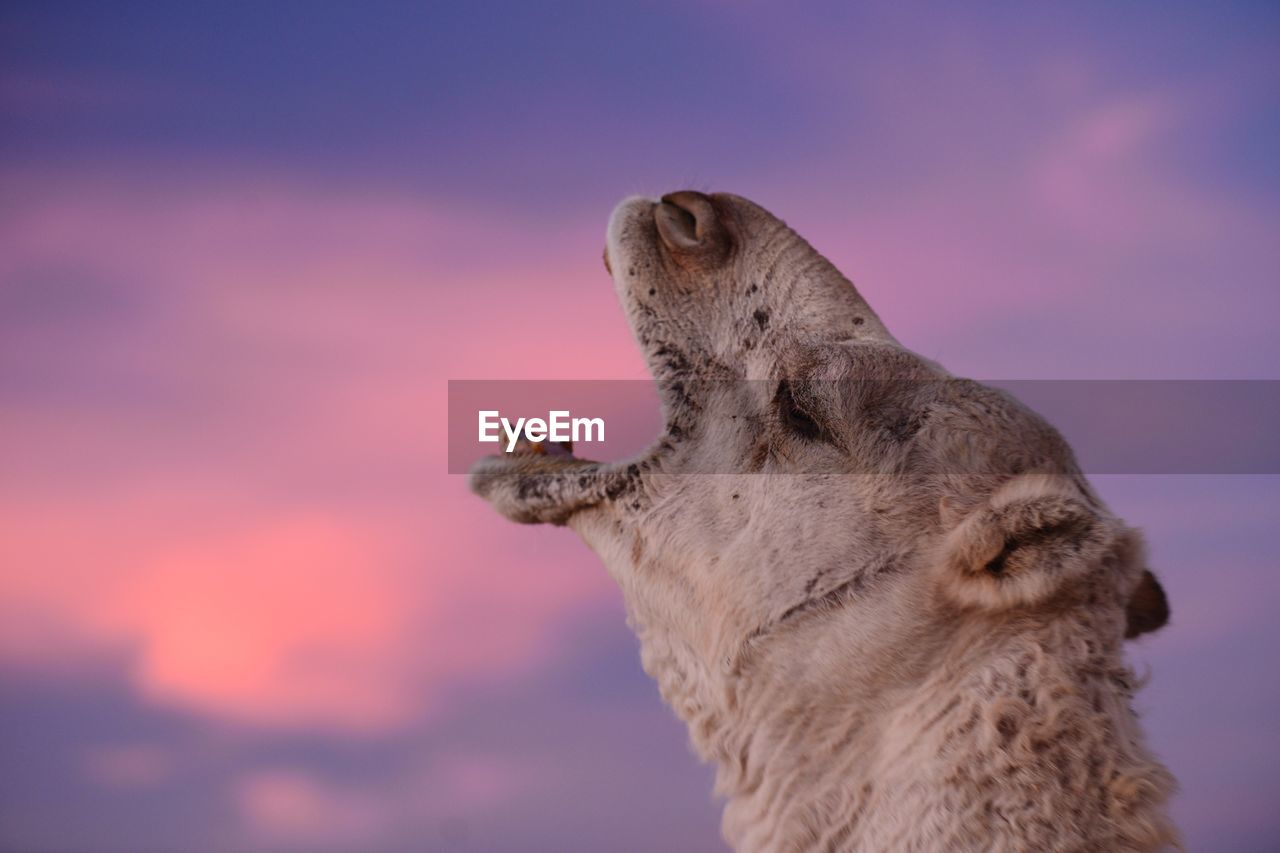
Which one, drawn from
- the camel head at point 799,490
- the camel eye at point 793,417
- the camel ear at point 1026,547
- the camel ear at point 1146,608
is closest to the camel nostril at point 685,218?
the camel head at point 799,490

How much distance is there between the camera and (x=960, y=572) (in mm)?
3836

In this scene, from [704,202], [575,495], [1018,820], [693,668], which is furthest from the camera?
[704,202]

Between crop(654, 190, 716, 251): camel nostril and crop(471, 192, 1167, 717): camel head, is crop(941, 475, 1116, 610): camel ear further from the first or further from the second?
crop(654, 190, 716, 251): camel nostril

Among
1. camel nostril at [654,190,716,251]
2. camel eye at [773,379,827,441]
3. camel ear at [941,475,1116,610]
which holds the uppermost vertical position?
camel nostril at [654,190,716,251]

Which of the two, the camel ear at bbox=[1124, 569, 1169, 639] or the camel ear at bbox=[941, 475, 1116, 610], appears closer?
the camel ear at bbox=[941, 475, 1116, 610]

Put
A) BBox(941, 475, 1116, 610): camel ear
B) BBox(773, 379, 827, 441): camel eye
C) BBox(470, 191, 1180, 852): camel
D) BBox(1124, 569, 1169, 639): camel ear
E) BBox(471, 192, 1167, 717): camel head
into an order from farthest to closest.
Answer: BBox(1124, 569, 1169, 639): camel ear
BBox(773, 379, 827, 441): camel eye
BBox(471, 192, 1167, 717): camel head
BBox(941, 475, 1116, 610): camel ear
BBox(470, 191, 1180, 852): camel

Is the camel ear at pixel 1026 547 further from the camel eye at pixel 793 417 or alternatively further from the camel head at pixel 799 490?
the camel eye at pixel 793 417

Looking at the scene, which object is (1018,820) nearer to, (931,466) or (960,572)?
(960,572)

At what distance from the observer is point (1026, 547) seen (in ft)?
12.3

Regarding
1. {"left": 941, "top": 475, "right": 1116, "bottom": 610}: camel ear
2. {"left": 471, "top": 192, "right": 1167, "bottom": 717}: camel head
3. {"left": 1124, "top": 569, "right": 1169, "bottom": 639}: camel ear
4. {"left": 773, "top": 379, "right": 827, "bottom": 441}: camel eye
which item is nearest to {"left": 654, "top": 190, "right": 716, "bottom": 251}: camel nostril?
{"left": 471, "top": 192, "right": 1167, "bottom": 717}: camel head

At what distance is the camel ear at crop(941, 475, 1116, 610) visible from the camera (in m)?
3.72

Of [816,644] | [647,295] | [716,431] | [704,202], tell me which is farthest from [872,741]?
[704,202]

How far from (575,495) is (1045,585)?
1.58 metres

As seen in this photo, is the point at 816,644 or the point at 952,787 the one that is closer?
the point at 952,787
